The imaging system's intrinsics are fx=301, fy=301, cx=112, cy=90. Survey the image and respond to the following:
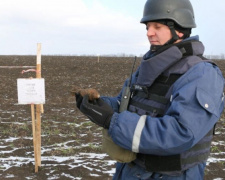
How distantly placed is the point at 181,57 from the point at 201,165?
0.73 m

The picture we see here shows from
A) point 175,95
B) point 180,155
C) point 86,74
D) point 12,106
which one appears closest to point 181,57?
point 175,95

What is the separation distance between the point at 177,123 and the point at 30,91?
384 centimetres

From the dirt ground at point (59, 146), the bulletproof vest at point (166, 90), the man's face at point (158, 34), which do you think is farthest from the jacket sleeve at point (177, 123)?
the dirt ground at point (59, 146)

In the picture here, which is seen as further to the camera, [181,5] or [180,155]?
[181,5]

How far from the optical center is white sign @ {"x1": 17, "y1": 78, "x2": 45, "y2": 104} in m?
5.01

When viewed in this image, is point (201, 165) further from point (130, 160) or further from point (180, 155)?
point (130, 160)

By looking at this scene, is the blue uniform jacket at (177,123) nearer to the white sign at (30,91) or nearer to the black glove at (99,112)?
the black glove at (99,112)

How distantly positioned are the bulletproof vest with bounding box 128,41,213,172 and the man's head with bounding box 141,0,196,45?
134 millimetres

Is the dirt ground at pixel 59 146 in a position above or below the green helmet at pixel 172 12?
below

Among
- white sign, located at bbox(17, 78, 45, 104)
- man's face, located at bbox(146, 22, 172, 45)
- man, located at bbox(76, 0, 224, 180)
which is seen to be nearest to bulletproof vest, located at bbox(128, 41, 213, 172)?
man, located at bbox(76, 0, 224, 180)

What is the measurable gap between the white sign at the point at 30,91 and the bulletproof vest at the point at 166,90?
3310mm

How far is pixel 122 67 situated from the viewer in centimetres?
2478

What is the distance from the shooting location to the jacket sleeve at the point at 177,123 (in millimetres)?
1603

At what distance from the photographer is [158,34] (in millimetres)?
2018
